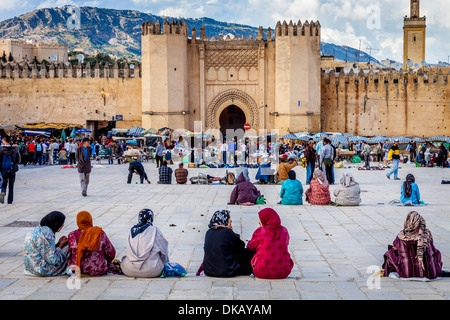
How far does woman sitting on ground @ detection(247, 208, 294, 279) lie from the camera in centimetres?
544

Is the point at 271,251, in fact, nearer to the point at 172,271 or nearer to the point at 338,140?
the point at 172,271

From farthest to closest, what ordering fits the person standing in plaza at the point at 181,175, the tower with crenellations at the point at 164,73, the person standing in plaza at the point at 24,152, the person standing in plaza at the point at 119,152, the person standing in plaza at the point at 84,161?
the tower with crenellations at the point at 164,73
the person standing in plaza at the point at 119,152
the person standing in plaza at the point at 24,152
the person standing in plaza at the point at 181,175
the person standing in plaza at the point at 84,161

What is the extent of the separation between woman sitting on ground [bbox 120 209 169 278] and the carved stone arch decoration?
25.4 meters

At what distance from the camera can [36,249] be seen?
5535 mm

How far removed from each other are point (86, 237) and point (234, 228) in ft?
10.4

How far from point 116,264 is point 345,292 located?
2.38 m

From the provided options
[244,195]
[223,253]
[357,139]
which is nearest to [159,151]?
[244,195]

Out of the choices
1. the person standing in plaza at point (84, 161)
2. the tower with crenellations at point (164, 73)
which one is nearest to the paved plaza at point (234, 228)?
the person standing in plaza at point (84, 161)

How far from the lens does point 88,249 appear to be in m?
5.55

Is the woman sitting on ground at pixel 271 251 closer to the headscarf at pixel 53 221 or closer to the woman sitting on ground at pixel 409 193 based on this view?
the headscarf at pixel 53 221

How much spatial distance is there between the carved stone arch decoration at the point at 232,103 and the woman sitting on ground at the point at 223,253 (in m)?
25.4

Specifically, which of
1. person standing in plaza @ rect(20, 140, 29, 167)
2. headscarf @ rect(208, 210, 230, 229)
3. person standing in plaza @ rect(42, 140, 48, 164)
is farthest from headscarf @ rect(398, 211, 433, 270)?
person standing in plaza @ rect(42, 140, 48, 164)

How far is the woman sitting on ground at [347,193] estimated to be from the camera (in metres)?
10.4

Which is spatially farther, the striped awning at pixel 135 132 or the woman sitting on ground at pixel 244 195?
the striped awning at pixel 135 132
